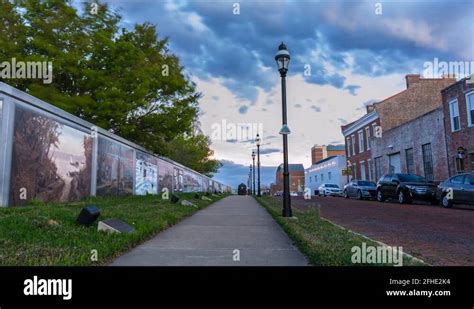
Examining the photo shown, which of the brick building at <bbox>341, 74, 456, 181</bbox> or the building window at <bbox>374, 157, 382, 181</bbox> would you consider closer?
the brick building at <bbox>341, 74, 456, 181</bbox>

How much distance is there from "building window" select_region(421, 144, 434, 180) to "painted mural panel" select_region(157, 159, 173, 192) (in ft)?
65.8

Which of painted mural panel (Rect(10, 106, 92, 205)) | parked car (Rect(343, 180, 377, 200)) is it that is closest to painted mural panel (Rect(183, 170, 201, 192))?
parked car (Rect(343, 180, 377, 200))

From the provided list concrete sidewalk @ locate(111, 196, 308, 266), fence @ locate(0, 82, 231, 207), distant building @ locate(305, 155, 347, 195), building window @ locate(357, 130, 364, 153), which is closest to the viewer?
concrete sidewalk @ locate(111, 196, 308, 266)

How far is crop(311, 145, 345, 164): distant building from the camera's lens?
8850 centimetres

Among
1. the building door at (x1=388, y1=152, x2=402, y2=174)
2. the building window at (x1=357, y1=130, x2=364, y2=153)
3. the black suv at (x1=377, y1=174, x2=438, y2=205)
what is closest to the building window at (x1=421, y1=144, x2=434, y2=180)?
the building door at (x1=388, y1=152, x2=402, y2=174)

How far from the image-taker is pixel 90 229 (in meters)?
6.17

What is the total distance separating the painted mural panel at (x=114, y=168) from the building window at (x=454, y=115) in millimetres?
20322

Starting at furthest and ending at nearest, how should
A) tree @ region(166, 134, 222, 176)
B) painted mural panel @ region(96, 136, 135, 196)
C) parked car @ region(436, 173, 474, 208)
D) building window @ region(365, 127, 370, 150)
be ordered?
tree @ region(166, 134, 222, 176)
building window @ region(365, 127, 370, 150)
painted mural panel @ region(96, 136, 135, 196)
parked car @ region(436, 173, 474, 208)

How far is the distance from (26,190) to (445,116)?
24.1 m

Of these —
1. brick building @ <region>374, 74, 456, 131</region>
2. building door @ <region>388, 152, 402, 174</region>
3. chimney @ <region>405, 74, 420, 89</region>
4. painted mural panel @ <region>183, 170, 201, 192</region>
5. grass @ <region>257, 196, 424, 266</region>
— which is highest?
chimney @ <region>405, 74, 420, 89</region>

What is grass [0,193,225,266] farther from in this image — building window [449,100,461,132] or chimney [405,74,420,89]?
chimney [405,74,420,89]

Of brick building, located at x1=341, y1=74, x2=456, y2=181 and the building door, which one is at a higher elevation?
brick building, located at x1=341, y1=74, x2=456, y2=181
